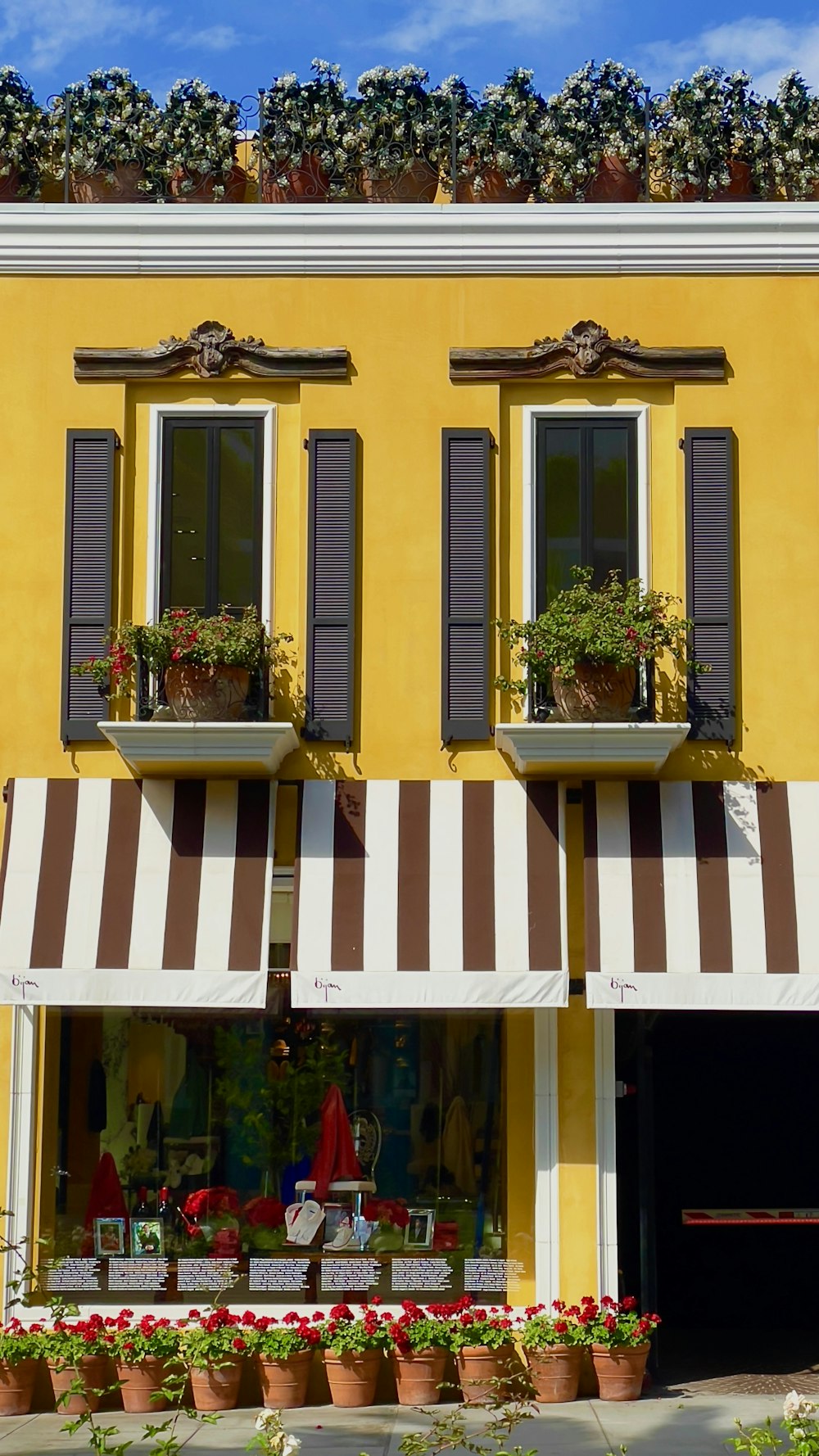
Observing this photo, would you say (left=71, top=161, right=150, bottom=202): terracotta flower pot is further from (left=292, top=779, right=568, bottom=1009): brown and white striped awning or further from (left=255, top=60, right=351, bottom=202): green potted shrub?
(left=292, top=779, right=568, bottom=1009): brown and white striped awning

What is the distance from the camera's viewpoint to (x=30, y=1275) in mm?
9438

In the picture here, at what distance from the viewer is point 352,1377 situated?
1152 cm

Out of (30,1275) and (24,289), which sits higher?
(24,289)

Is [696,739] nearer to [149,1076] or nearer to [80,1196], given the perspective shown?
[149,1076]

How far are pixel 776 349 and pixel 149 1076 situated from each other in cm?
749

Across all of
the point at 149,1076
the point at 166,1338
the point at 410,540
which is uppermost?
the point at 410,540

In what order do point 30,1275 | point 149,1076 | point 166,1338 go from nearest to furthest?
point 30,1275 → point 166,1338 → point 149,1076

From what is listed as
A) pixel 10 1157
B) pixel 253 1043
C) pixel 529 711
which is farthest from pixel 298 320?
pixel 10 1157

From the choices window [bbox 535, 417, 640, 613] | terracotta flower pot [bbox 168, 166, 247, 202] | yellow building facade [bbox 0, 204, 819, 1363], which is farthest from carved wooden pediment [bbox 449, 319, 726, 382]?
terracotta flower pot [bbox 168, 166, 247, 202]

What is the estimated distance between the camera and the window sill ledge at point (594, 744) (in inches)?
456

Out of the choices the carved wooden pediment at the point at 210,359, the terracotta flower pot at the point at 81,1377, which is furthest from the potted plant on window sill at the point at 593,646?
the terracotta flower pot at the point at 81,1377

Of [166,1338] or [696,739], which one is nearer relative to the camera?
[166,1338]

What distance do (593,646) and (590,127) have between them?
451cm

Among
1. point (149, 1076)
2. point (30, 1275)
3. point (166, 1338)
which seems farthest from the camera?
point (149, 1076)
